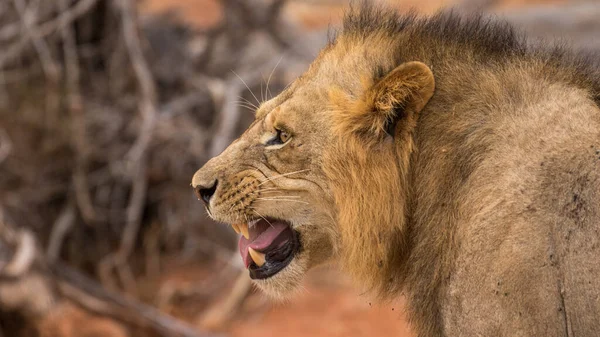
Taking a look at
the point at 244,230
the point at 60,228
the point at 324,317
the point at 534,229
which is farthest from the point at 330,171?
the point at 60,228

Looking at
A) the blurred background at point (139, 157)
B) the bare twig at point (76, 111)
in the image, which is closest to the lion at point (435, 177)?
the blurred background at point (139, 157)

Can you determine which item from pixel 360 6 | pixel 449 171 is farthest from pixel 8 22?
pixel 449 171

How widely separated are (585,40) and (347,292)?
13.8 ft

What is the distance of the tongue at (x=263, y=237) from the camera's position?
3.19 metres

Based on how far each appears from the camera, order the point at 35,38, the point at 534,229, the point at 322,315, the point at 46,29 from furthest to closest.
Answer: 1. the point at 322,315
2. the point at 46,29
3. the point at 35,38
4. the point at 534,229

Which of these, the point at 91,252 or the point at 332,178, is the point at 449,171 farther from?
the point at 91,252

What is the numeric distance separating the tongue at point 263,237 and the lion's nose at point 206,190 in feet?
0.72

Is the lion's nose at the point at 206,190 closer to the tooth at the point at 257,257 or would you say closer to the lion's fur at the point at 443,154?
the tooth at the point at 257,257

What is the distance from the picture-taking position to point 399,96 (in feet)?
9.18

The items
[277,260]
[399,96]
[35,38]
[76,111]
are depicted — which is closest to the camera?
[399,96]

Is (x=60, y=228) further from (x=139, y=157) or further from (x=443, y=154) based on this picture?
(x=443, y=154)

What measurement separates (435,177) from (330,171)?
14.5 inches

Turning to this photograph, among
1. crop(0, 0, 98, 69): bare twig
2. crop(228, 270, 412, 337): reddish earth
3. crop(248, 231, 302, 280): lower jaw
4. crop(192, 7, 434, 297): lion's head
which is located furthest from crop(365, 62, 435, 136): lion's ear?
crop(0, 0, 98, 69): bare twig

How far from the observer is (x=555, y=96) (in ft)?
8.95
